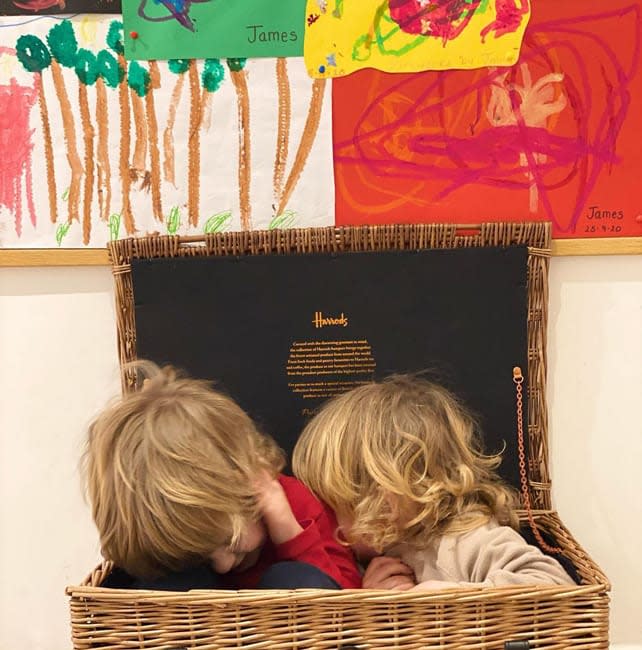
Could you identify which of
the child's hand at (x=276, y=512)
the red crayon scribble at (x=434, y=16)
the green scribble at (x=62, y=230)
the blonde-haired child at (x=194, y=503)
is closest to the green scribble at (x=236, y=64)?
the red crayon scribble at (x=434, y=16)

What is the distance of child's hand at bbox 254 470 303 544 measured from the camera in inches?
35.4

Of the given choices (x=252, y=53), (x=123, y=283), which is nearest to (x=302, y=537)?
(x=123, y=283)

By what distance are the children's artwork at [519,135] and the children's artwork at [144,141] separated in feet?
0.19

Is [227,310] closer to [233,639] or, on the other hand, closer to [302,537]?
[302,537]

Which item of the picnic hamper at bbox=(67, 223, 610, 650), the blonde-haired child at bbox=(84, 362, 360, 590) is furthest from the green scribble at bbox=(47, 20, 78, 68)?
the picnic hamper at bbox=(67, 223, 610, 650)

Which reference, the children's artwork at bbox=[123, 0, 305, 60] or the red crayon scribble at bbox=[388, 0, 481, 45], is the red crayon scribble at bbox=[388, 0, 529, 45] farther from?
the children's artwork at bbox=[123, 0, 305, 60]

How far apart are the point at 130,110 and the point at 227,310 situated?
1.10 feet

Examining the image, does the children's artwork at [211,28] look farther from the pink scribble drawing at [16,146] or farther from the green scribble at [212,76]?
the pink scribble drawing at [16,146]

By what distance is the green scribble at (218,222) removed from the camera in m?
1.10

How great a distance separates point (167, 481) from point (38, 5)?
0.74m

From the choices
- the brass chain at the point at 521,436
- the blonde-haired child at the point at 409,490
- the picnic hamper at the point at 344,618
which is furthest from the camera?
the brass chain at the point at 521,436

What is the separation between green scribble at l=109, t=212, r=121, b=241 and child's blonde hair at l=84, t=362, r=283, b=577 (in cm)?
33

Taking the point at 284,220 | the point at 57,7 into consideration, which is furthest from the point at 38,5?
the point at 284,220

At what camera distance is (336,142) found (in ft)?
3.55
